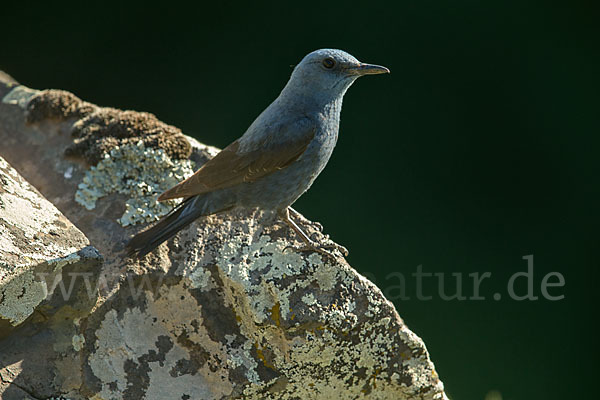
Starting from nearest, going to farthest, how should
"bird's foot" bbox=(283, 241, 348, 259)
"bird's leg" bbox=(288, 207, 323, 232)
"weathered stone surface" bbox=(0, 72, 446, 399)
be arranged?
"weathered stone surface" bbox=(0, 72, 446, 399), "bird's foot" bbox=(283, 241, 348, 259), "bird's leg" bbox=(288, 207, 323, 232)

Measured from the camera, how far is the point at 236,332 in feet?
10.3

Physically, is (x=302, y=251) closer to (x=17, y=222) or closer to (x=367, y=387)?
(x=367, y=387)

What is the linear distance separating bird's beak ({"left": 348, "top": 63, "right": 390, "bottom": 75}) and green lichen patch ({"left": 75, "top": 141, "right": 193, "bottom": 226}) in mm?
1123

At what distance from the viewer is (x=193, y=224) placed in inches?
137

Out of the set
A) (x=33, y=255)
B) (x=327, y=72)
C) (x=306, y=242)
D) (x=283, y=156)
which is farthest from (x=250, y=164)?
(x=33, y=255)

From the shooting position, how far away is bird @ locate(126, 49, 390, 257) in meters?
3.33

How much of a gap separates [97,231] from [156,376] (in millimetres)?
938

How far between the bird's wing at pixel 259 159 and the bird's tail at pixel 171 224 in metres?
0.11

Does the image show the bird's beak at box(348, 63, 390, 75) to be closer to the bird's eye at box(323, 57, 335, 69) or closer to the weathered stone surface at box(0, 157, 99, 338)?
the bird's eye at box(323, 57, 335, 69)

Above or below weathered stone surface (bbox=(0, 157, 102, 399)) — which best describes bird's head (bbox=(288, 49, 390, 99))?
above

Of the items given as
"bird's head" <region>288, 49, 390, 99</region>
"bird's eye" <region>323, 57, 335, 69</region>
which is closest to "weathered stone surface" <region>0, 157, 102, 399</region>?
"bird's head" <region>288, 49, 390, 99</region>

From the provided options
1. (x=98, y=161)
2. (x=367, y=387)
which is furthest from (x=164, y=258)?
(x=367, y=387)

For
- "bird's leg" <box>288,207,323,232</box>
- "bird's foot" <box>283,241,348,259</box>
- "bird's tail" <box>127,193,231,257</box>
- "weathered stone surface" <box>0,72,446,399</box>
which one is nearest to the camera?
"weathered stone surface" <box>0,72,446,399</box>

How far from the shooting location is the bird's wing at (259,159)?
3.37m
